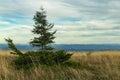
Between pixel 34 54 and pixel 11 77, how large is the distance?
254 cm

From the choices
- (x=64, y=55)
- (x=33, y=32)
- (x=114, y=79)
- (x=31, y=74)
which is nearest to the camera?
(x=114, y=79)

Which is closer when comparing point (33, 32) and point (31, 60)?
point (31, 60)

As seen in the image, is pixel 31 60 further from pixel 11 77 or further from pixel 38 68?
pixel 11 77

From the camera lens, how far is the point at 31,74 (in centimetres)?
1126

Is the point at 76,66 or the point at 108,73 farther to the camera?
the point at 76,66

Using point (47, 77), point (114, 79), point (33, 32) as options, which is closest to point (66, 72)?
point (47, 77)

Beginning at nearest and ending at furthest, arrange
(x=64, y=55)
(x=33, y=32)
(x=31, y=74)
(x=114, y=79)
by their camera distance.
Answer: (x=114, y=79), (x=31, y=74), (x=64, y=55), (x=33, y=32)

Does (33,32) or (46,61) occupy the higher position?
(33,32)

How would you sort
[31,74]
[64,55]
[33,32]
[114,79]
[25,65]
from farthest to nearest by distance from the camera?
[33,32] < [64,55] < [25,65] < [31,74] < [114,79]

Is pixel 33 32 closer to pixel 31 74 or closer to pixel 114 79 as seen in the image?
pixel 31 74

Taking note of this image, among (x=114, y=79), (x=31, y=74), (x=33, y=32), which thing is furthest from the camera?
(x=33, y=32)

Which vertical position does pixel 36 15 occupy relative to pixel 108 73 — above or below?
above

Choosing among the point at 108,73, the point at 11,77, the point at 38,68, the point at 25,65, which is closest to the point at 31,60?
the point at 25,65

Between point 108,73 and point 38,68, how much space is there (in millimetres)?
2338
